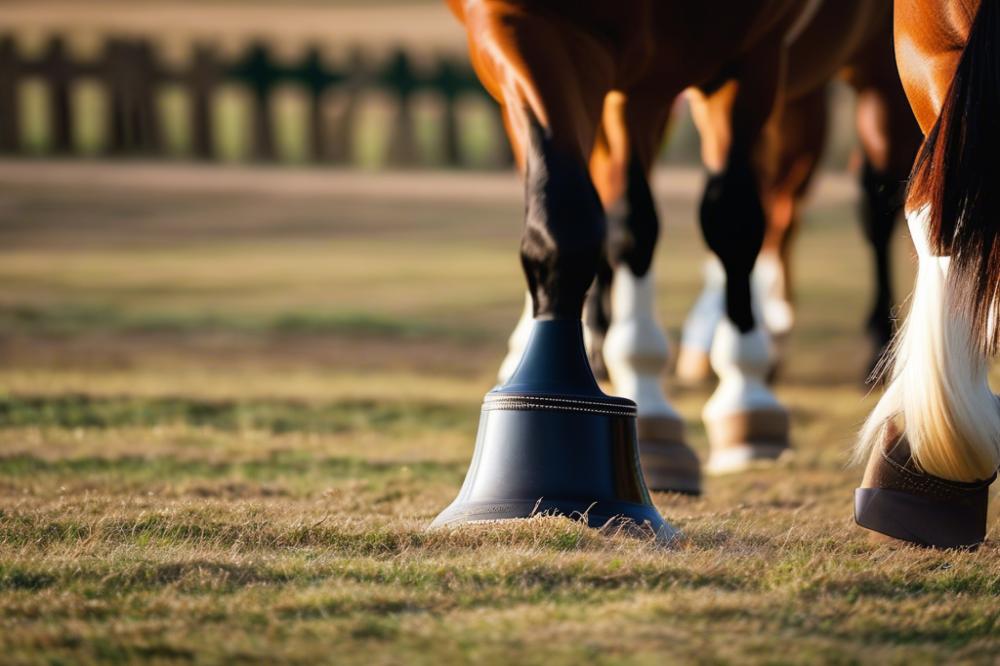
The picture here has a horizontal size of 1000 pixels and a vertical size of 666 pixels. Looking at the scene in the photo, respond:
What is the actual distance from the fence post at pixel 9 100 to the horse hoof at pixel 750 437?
15.0 m

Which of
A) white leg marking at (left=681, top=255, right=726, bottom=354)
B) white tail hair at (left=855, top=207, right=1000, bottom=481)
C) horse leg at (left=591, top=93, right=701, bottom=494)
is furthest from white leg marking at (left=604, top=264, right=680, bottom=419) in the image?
white leg marking at (left=681, top=255, right=726, bottom=354)

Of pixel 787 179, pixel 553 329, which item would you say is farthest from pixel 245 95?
pixel 553 329

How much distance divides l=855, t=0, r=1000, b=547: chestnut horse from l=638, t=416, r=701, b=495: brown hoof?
96cm

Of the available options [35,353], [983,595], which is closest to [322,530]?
[983,595]

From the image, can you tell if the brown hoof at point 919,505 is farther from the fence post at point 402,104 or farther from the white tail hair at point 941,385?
the fence post at point 402,104

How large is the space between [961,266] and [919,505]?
1.59 ft

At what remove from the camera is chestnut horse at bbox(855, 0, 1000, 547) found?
2605 mm

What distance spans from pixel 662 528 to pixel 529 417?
0.33 meters

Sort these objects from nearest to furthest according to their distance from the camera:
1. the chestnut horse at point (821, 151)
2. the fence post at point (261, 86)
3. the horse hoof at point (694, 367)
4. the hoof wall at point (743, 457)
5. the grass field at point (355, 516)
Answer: the grass field at point (355, 516), the hoof wall at point (743, 457), the chestnut horse at point (821, 151), the horse hoof at point (694, 367), the fence post at point (261, 86)

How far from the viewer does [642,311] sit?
438cm

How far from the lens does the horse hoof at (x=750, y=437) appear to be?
449 cm

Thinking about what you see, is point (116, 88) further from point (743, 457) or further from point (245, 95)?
point (743, 457)

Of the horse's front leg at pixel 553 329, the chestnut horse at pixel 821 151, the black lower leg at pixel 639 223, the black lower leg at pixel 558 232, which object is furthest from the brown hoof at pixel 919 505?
the chestnut horse at pixel 821 151

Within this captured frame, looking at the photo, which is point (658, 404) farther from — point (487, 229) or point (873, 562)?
point (487, 229)
